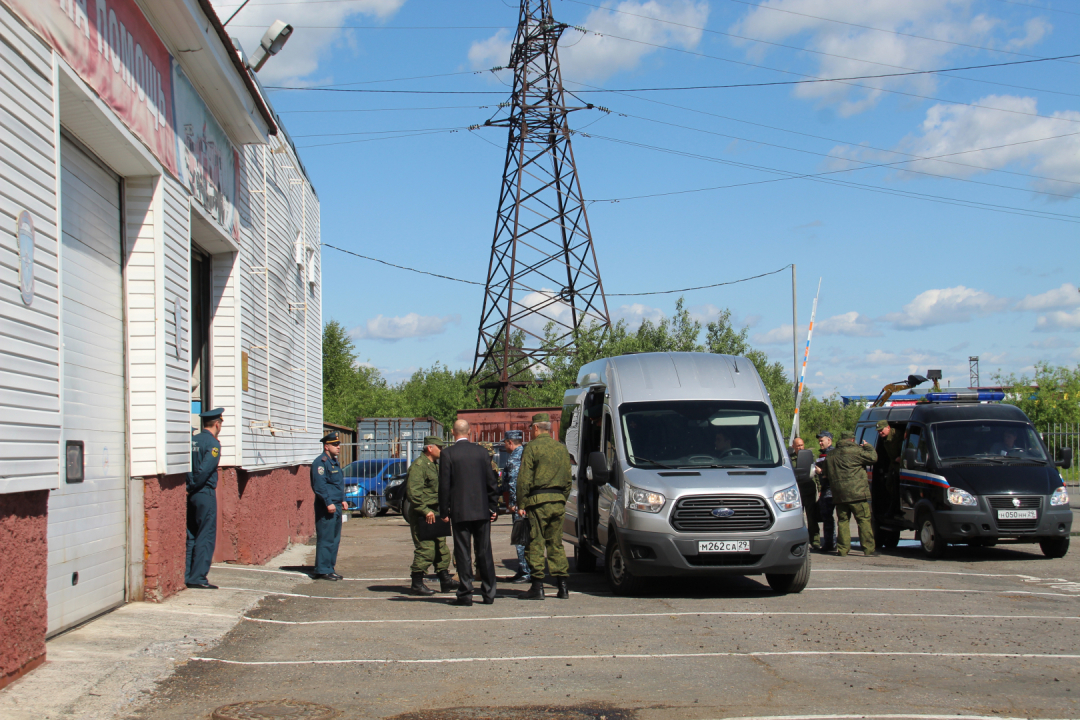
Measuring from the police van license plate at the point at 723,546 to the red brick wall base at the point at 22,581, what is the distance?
19.5ft

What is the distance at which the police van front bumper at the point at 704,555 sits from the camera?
10188mm

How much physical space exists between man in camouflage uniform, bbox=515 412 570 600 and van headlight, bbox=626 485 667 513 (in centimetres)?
65

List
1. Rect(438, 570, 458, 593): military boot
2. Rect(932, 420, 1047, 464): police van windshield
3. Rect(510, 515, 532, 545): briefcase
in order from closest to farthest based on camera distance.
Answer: Rect(438, 570, 458, 593): military boot
Rect(510, 515, 532, 545): briefcase
Rect(932, 420, 1047, 464): police van windshield

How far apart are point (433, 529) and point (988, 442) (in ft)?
28.6

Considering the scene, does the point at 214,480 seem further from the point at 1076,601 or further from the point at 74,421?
the point at 1076,601

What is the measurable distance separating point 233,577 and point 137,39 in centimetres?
568

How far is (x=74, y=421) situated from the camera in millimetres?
8242

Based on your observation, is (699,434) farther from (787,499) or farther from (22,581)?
(22,581)

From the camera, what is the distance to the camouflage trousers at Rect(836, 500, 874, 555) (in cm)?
A: 1508

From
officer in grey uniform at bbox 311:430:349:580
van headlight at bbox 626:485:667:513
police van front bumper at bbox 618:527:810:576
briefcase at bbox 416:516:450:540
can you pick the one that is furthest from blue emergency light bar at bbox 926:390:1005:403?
officer in grey uniform at bbox 311:430:349:580

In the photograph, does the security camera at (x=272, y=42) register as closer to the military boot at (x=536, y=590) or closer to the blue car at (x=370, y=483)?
the military boot at (x=536, y=590)

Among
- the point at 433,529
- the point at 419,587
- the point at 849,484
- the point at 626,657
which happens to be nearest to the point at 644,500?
the point at 433,529

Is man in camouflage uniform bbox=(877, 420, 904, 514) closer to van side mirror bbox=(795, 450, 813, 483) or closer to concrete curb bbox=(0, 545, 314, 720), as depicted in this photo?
van side mirror bbox=(795, 450, 813, 483)

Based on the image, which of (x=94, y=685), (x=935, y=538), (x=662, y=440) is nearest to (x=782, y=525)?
(x=662, y=440)
